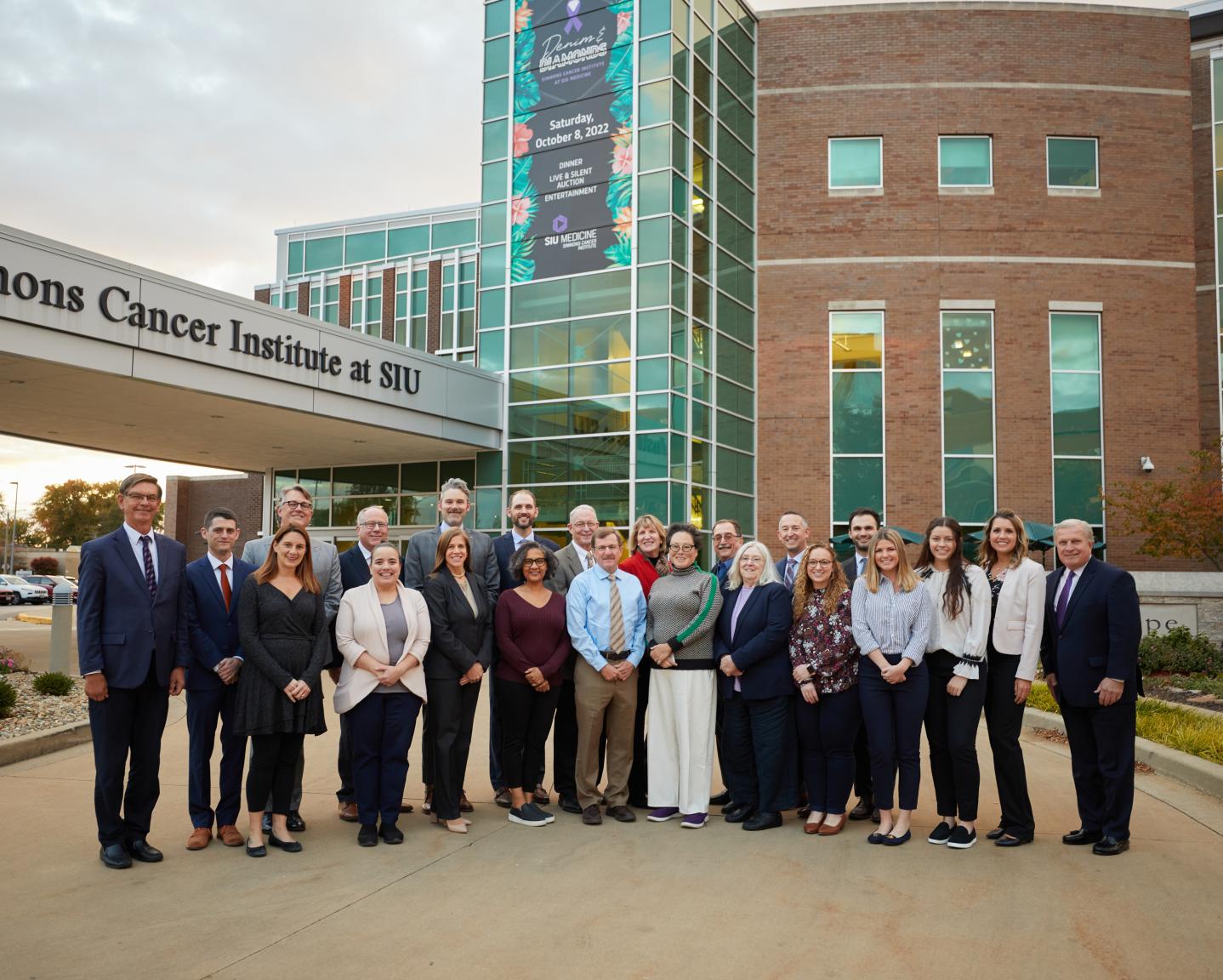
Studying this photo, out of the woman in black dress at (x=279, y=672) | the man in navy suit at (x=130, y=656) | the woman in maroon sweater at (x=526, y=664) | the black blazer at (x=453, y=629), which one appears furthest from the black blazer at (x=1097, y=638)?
the man in navy suit at (x=130, y=656)

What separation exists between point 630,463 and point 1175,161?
1395 centimetres

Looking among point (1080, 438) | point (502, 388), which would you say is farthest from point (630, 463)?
point (1080, 438)

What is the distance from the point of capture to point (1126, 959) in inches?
170

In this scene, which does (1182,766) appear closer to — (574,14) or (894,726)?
(894,726)

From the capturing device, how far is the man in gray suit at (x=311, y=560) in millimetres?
6422

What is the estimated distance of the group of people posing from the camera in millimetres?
5918

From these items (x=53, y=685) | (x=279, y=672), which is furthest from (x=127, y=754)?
(x=53, y=685)

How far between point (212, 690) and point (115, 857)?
1.02m

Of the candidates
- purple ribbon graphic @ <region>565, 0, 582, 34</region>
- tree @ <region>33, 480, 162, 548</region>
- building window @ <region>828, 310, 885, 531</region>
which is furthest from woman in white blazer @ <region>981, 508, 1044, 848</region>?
tree @ <region>33, 480, 162, 548</region>

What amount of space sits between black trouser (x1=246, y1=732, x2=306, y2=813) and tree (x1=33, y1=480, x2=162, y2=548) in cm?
8418

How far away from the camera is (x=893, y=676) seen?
616cm

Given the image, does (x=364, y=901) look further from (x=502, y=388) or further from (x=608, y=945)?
(x=502, y=388)

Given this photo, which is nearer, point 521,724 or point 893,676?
point 893,676

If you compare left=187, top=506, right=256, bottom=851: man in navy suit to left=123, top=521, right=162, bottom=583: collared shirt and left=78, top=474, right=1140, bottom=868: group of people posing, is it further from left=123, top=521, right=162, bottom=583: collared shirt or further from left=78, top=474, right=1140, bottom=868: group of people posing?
left=123, top=521, right=162, bottom=583: collared shirt
